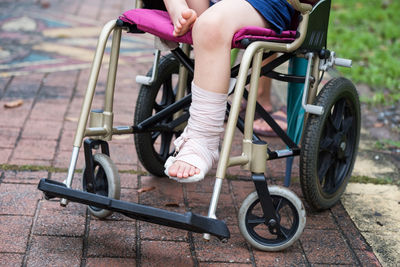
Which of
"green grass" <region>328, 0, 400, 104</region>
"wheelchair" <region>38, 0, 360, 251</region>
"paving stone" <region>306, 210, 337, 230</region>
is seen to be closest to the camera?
"wheelchair" <region>38, 0, 360, 251</region>

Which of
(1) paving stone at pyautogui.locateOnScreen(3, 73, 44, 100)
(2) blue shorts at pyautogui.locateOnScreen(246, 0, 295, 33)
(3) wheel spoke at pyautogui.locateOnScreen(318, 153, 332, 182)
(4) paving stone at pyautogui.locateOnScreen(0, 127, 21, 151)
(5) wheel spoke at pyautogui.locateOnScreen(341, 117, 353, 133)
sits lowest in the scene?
(1) paving stone at pyautogui.locateOnScreen(3, 73, 44, 100)

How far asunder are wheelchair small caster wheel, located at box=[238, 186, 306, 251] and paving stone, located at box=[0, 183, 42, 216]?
0.88 m

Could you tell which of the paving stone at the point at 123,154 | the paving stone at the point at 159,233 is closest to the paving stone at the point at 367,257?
the paving stone at the point at 159,233

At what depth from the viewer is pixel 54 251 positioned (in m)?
2.34

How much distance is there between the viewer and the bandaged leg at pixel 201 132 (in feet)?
7.63

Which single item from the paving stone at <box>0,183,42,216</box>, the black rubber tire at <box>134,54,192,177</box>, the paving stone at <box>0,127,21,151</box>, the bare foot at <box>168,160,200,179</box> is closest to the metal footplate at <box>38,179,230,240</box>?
the bare foot at <box>168,160,200,179</box>

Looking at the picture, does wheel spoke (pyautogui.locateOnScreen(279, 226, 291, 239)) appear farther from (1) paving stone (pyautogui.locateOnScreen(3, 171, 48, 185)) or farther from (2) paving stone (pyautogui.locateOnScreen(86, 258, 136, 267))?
(1) paving stone (pyautogui.locateOnScreen(3, 171, 48, 185))

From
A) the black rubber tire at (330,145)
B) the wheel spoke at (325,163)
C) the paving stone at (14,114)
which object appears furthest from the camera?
the paving stone at (14,114)

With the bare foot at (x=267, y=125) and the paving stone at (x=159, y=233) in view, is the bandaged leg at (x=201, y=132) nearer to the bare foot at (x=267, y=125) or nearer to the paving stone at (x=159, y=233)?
the paving stone at (x=159, y=233)

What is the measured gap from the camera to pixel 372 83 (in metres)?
4.69

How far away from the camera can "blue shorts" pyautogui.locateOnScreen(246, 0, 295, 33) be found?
→ 7.96 feet

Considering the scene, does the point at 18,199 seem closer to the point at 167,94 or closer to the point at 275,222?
the point at 167,94

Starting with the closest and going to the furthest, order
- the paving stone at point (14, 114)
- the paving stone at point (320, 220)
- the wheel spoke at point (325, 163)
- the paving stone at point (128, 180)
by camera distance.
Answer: the paving stone at point (320, 220) → the wheel spoke at point (325, 163) → the paving stone at point (128, 180) → the paving stone at point (14, 114)

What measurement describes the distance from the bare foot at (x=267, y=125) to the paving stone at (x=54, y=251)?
61.6 inches
